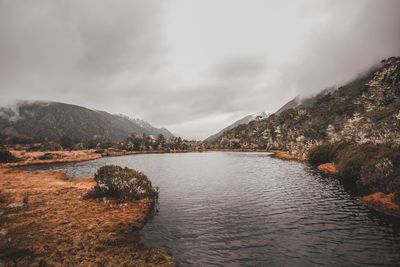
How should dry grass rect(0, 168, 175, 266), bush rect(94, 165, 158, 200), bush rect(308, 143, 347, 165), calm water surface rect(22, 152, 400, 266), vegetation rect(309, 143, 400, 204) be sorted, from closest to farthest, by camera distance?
dry grass rect(0, 168, 175, 266) < calm water surface rect(22, 152, 400, 266) < vegetation rect(309, 143, 400, 204) < bush rect(94, 165, 158, 200) < bush rect(308, 143, 347, 165)

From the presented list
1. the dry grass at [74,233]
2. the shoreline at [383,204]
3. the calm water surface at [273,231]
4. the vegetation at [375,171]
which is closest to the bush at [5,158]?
the dry grass at [74,233]

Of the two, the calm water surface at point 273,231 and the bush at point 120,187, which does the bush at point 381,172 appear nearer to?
the calm water surface at point 273,231

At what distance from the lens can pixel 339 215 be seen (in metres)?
16.8

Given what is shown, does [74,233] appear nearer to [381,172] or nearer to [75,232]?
[75,232]

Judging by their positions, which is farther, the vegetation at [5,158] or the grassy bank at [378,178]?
the vegetation at [5,158]

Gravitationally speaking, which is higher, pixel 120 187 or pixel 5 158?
pixel 5 158

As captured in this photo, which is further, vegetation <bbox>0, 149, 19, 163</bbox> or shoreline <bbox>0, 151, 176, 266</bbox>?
vegetation <bbox>0, 149, 19, 163</bbox>

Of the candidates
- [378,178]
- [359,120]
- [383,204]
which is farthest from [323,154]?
[359,120]

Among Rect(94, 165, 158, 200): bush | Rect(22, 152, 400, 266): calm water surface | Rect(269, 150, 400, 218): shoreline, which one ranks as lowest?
Rect(22, 152, 400, 266): calm water surface

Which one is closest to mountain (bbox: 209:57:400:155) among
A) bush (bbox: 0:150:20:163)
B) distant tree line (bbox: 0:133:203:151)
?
distant tree line (bbox: 0:133:203:151)

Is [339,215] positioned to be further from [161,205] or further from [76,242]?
[76,242]

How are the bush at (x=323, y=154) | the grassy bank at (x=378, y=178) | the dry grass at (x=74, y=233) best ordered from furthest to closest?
1. the bush at (x=323, y=154)
2. the grassy bank at (x=378, y=178)
3. the dry grass at (x=74, y=233)

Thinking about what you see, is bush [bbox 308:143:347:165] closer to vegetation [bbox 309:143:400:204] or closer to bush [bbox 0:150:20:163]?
vegetation [bbox 309:143:400:204]

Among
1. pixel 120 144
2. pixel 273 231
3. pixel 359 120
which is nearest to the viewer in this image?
pixel 273 231
